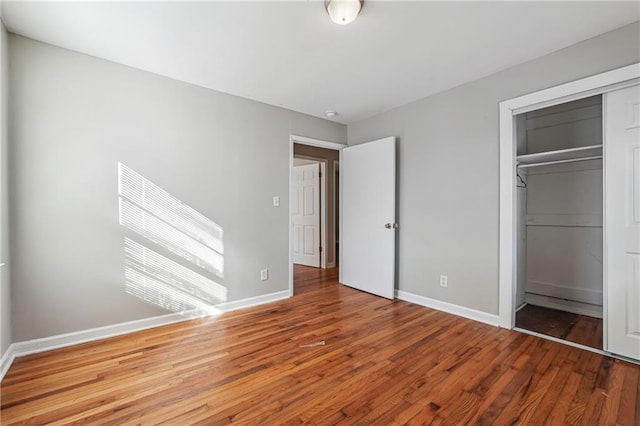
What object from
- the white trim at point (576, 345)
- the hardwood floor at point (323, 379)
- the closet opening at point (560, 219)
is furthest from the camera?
the closet opening at point (560, 219)

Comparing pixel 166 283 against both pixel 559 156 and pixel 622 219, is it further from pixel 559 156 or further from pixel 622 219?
pixel 559 156

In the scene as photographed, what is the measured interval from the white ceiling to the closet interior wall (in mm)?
1183

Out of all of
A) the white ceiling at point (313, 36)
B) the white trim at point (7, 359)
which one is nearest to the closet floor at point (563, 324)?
the white ceiling at point (313, 36)

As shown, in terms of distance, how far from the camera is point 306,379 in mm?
1878

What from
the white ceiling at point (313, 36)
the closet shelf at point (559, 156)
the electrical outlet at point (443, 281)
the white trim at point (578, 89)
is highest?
the white ceiling at point (313, 36)

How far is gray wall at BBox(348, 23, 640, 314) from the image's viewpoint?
2.44 m

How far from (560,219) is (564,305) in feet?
3.22

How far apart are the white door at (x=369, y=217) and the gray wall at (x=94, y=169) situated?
5.06 ft

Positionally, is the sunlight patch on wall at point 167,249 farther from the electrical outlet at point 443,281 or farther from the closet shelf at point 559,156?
the closet shelf at point 559,156

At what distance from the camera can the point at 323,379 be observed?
73.8 inches

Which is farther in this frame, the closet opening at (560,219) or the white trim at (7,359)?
the closet opening at (560,219)

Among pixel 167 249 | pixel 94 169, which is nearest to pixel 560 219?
pixel 167 249

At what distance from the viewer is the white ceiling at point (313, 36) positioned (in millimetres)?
1874

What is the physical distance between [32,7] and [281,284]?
3.20 meters
